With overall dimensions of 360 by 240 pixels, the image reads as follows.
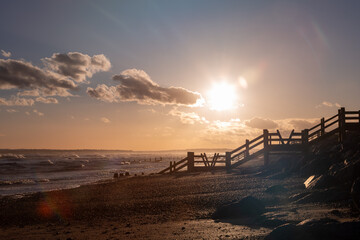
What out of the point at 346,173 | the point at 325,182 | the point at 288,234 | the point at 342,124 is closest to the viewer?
the point at 288,234

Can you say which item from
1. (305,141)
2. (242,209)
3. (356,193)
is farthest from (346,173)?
(305,141)

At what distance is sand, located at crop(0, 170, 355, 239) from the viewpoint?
7312 mm

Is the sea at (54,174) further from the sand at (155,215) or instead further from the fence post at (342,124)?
the fence post at (342,124)

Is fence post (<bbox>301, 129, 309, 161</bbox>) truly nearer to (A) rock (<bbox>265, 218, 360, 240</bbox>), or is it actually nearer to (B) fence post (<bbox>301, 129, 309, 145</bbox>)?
(B) fence post (<bbox>301, 129, 309, 145</bbox>)

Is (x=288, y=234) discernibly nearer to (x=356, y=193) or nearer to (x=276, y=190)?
(x=356, y=193)

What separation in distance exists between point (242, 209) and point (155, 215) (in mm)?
3040

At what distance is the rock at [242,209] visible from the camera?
858 cm

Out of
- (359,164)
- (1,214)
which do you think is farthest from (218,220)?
(1,214)

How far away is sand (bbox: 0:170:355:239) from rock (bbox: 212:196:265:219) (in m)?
0.29

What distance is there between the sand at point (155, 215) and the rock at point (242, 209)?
0.96 ft

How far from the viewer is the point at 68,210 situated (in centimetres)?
1250

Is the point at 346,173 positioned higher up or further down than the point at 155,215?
higher up

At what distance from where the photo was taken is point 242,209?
28.5 feet

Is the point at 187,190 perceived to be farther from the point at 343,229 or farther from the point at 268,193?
the point at 343,229
